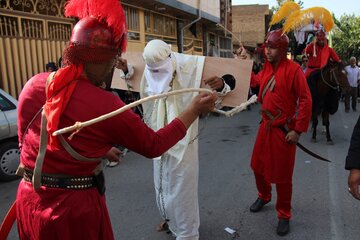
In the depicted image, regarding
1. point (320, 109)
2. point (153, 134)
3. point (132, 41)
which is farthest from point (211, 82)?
point (132, 41)

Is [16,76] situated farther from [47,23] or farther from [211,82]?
[211,82]

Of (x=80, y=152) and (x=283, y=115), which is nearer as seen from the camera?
(x=80, y=152)

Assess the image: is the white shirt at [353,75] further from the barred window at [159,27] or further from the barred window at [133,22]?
the barred window at [133,22]

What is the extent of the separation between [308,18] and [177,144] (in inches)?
118

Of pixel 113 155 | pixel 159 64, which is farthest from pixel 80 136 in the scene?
pixel 159 64

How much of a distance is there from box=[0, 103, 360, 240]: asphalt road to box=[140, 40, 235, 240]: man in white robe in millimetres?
284

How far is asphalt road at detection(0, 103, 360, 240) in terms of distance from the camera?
152 inches

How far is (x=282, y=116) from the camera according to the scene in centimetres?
371

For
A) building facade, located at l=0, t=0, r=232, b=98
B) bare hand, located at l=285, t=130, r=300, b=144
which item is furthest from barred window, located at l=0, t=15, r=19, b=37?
bare hand, located at l=285, t=130, r=300, b=144

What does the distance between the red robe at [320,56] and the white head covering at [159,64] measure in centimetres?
609

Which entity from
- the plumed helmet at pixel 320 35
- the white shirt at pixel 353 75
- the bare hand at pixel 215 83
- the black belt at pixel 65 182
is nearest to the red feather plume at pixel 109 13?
the black belt at pixel 65 182

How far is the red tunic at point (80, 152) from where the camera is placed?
1684 mm

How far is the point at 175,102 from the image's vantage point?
322 centimetres

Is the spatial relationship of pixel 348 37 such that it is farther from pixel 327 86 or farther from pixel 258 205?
pixel 258 205
